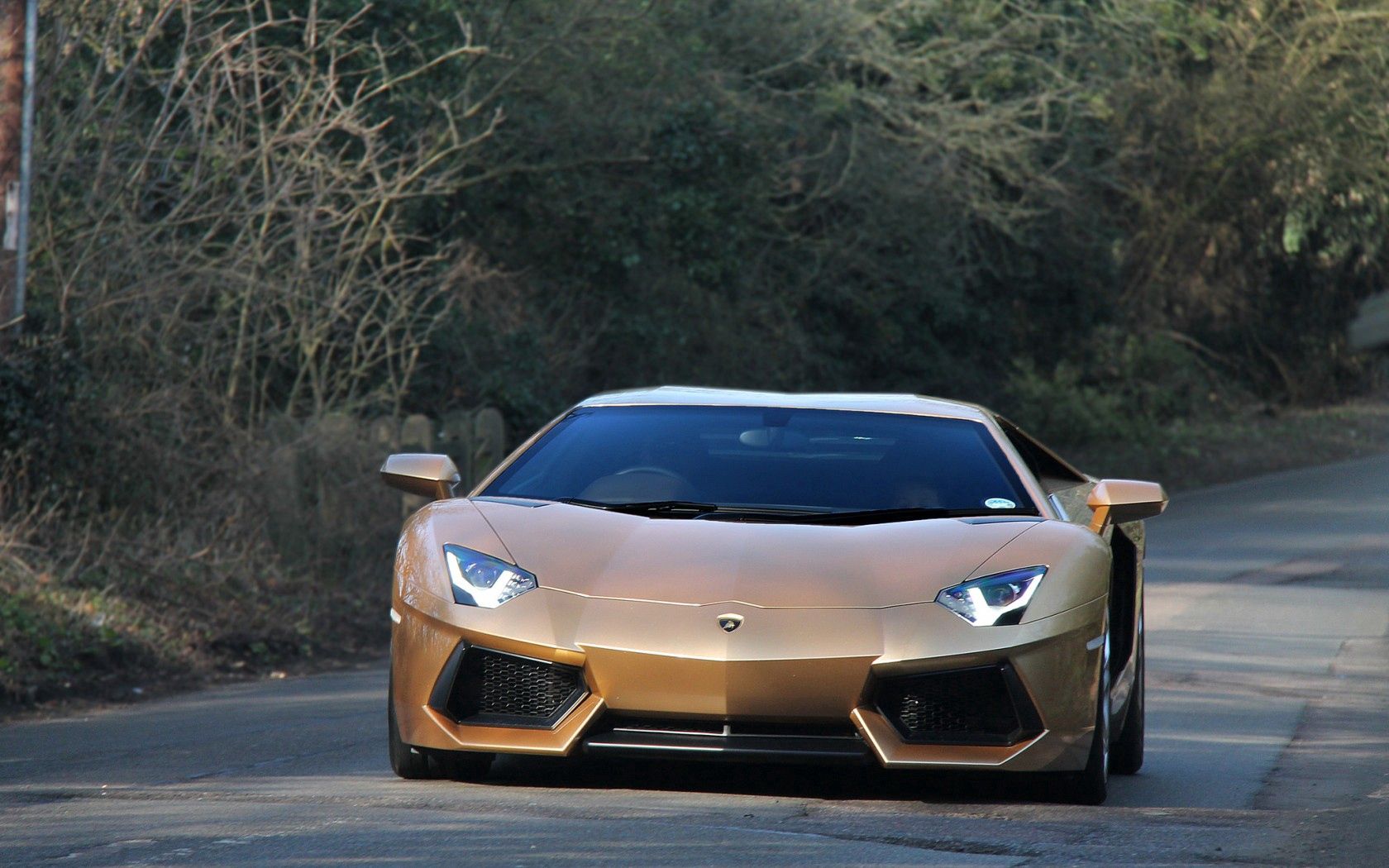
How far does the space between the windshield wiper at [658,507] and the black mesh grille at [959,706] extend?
1012 mm

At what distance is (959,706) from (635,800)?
105 cm

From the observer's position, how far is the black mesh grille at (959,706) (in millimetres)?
5465

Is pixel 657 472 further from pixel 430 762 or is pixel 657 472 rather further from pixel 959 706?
pixel 959 706

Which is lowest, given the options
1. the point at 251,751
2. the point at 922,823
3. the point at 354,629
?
the point at 354,629

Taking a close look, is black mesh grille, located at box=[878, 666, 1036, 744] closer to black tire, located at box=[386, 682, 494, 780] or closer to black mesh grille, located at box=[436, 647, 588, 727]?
black mesh grille, located at box=[436, 647, 588, 727]

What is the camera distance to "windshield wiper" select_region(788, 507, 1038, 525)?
6012mm

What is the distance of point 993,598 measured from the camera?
5594 mm

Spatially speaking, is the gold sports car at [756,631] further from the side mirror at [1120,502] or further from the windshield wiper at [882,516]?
the side mirror at [1120,502]

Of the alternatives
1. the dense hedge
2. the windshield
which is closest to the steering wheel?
the windshield

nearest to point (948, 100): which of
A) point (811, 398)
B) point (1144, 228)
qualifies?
point (1144, 228)

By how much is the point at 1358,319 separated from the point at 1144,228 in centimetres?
2928

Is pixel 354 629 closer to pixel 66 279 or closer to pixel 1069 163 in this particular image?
pixel 66 279

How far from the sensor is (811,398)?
280 inches

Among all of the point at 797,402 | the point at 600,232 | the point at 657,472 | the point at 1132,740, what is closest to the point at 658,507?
the point at 657,472
